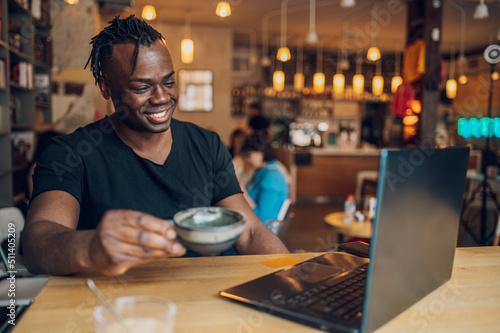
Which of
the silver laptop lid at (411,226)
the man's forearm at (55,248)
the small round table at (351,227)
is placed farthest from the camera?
the small round table at (351,227)

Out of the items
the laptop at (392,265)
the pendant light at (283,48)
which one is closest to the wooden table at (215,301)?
the laptop at (392,265)

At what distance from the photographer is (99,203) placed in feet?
4.39

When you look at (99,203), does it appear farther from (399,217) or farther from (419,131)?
(419,131)

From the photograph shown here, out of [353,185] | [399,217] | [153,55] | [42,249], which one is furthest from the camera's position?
[353,185]

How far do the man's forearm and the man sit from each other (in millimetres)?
10

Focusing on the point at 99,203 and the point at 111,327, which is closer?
the point at 111,327

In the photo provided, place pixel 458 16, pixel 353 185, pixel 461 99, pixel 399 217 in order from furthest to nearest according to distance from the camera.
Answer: pixel 461 99
pixel 353 185
pixel 458 16
pixel 399 217

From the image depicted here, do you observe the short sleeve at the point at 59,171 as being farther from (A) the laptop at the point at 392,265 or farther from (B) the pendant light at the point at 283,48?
(B) the pendant light at the point at 283,48

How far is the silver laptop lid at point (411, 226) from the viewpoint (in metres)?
0.65

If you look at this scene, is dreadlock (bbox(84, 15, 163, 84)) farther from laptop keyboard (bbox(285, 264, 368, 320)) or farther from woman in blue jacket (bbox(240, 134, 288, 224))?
woman in blue jacket (bbox(240, 134, 288, 224))

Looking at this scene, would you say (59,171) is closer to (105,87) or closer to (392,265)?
(105,87)

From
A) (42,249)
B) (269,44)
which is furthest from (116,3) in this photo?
(269,44)

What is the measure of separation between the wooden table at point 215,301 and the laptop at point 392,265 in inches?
1.1

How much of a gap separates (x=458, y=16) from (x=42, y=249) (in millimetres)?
8384
